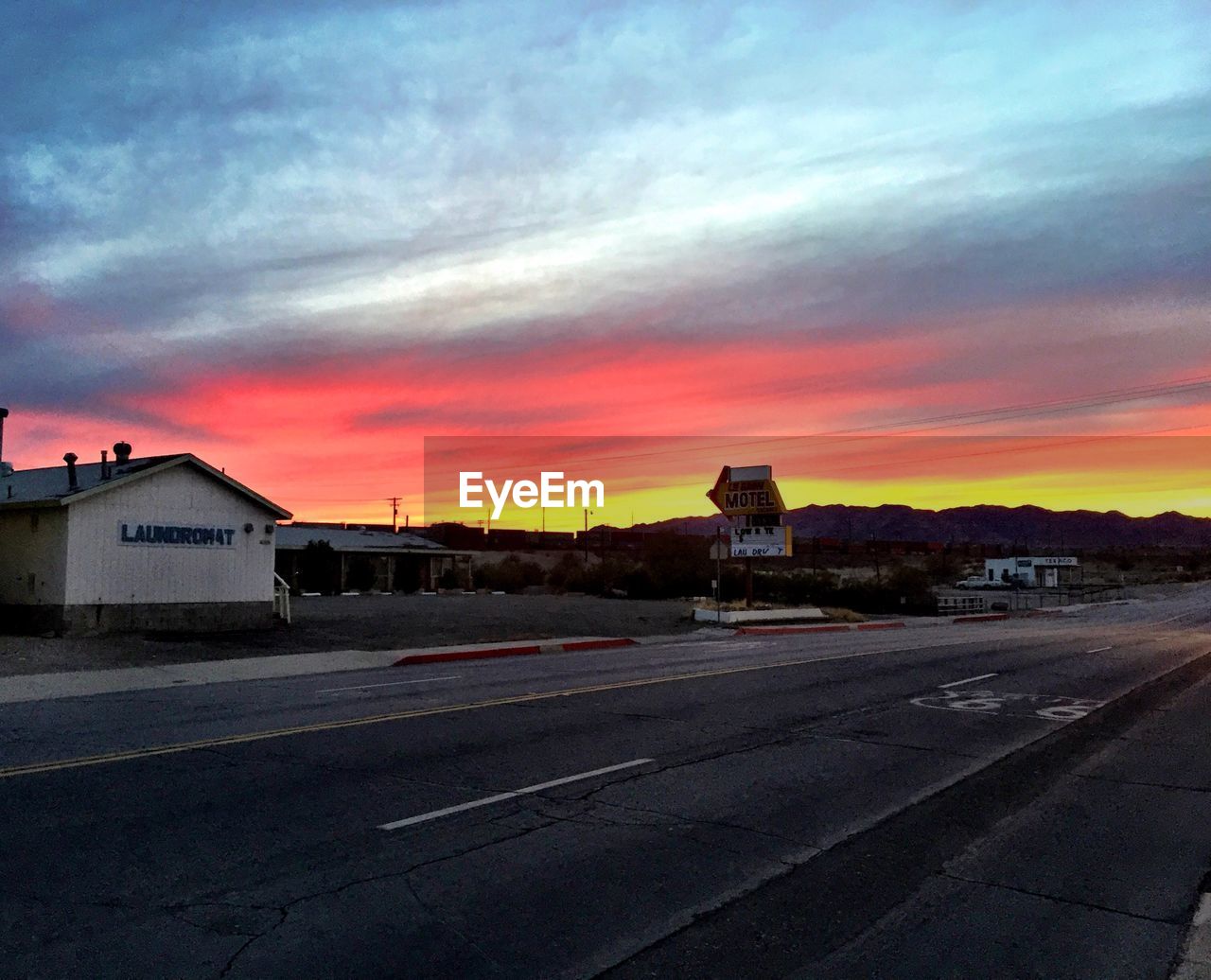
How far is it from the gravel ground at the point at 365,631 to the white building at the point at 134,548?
3.18 ft

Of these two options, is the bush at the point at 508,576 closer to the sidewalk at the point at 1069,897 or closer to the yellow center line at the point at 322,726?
the yellow center line at the point at 322,726

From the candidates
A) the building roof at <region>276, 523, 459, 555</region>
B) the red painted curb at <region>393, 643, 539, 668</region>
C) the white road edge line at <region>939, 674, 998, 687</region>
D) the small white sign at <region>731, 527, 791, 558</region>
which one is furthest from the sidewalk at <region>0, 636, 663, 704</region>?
the building roof at <region>276, 523, 459, 555</region>

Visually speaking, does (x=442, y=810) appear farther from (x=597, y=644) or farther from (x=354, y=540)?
(x=354, y=540)

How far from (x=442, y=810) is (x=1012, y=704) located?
9823 millimetres

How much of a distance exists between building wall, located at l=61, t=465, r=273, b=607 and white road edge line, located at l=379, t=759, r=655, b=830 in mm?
18598

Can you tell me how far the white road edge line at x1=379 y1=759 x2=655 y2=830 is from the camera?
7.64m

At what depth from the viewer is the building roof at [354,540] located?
6184 cm

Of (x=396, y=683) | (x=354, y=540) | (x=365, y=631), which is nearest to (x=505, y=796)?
(x=396, y=683)

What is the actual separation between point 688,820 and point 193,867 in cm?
355

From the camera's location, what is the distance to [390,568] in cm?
6291

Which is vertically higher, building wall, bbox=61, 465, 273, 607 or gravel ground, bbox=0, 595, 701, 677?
building wall, bbox=61, 465, 273, 607

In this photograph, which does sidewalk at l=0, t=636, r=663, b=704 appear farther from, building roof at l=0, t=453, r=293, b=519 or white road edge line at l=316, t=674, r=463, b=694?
building roof at l=0, t=453, r=293, b=519

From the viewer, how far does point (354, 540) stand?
65.3 meters

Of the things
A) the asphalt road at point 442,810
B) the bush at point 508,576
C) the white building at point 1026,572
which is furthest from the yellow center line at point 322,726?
the white building at point 1026,572
